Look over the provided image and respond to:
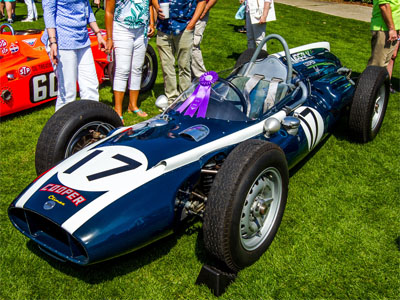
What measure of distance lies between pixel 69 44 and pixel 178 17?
1630mm

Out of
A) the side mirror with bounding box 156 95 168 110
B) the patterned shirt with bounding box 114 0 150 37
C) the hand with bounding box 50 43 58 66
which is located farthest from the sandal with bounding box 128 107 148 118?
the side mirror with bounding box 156 95 168 110

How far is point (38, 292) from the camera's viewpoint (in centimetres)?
275

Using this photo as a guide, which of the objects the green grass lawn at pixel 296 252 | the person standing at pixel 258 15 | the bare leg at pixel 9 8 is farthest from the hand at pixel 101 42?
the bare leg at pixel 9 8

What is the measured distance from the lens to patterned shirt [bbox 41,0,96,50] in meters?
3.96

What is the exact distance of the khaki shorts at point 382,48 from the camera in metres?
5.91

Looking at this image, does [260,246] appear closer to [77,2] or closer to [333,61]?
[77,2]

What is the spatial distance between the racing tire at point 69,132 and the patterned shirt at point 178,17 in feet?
6.76

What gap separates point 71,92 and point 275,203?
2.58 meters

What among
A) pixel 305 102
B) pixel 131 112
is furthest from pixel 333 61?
pixel 131 112

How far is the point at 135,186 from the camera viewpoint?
269cm

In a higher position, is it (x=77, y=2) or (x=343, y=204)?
(x=77, y=2)

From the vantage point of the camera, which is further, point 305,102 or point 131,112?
point 131,112

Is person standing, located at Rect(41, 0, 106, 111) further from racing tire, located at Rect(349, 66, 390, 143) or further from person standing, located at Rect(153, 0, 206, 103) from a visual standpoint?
racing tire, located at Rect(349, 66, 390, 143)

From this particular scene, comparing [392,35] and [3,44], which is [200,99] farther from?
[392,35]
